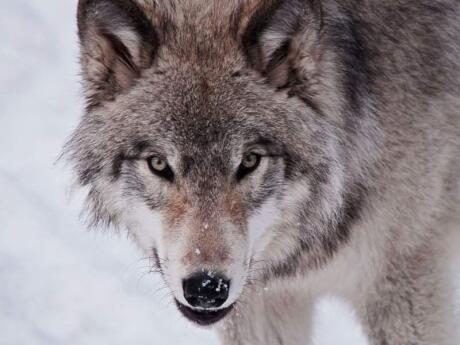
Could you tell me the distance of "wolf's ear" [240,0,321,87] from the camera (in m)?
3.56

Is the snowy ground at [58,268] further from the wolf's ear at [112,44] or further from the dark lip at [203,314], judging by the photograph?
the wolf's ear at [112,44]

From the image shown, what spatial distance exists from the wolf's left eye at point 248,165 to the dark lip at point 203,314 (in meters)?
0.53

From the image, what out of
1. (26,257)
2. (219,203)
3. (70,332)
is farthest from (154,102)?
(26,257)

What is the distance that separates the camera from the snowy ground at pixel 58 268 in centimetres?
557

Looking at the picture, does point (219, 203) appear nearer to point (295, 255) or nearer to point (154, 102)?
point (154, 102)

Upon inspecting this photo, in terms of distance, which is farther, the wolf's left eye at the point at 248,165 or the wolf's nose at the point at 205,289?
the wolf's left eye at the point at 248,165

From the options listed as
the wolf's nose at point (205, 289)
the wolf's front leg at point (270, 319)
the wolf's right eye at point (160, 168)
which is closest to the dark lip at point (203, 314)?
the wolf's nose at point (205, 289)

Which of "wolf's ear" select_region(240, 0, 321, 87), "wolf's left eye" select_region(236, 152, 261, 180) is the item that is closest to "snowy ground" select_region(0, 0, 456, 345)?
"wolf's left eye" select_region(236, 152, 261, 180)

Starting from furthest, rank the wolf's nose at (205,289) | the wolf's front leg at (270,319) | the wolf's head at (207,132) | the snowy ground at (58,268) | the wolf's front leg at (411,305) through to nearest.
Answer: the snowy ground at (58,268)
the wolf's front leg at (270,319)
the wolf's front leg at (411,305)
the wolf's head at (207,132)
the wolf's nose at (205,289)

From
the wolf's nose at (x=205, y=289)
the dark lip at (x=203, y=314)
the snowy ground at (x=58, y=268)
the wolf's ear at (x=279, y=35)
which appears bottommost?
the snowy ground at (x=58, y=268)

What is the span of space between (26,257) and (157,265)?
2481 mm

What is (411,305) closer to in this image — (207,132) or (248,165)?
(248,165)

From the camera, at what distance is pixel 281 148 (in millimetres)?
3654

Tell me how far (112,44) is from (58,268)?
2.62m
